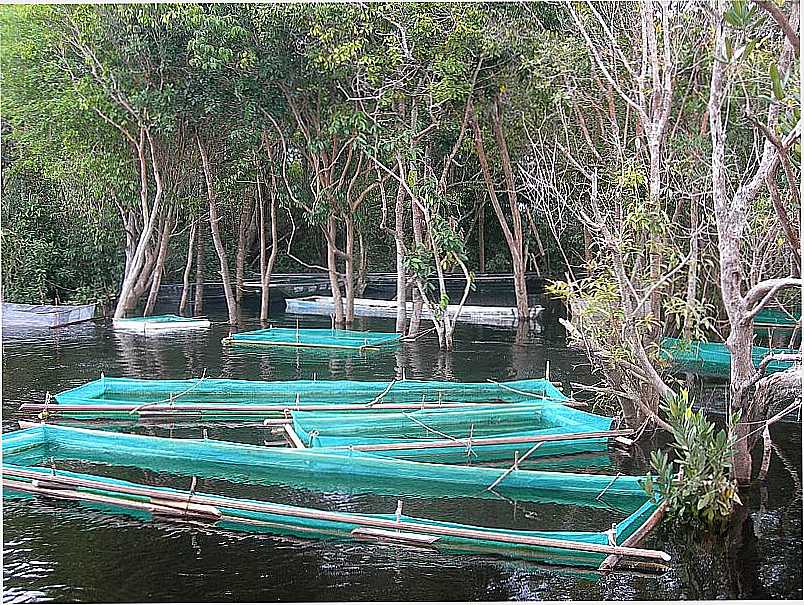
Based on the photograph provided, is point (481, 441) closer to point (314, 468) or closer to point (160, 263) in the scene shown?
point (314, 468)

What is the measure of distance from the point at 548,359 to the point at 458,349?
117 centimetres

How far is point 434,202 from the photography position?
36.9ft

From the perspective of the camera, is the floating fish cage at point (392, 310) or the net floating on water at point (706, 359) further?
the floating fish cage at point (392, 310)

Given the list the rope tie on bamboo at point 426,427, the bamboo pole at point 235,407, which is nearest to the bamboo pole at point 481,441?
Result: the rope tie on bamboo at point 426,427

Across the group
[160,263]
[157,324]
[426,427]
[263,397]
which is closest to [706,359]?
[426,427]

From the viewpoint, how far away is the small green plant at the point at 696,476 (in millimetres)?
4938

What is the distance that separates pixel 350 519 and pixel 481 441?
1720mm

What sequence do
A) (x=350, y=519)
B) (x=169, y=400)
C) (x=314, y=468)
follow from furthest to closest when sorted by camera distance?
(x=169, y=400)
(x=314, y=468)
(x=350, y=519)

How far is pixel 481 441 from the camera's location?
6.47 metres

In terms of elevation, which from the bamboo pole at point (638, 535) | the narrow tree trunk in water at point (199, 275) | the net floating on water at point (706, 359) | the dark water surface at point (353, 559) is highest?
the narrow tree trunk in water at point (199, 275)

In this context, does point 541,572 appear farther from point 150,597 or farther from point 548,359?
point 548,359

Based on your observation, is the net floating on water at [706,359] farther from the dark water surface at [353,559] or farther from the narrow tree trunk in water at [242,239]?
the narrow tree trunk in water at [242,239]

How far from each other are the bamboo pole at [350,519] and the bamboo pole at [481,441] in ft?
3.55

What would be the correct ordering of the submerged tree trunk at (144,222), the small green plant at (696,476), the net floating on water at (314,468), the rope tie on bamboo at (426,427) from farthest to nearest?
the submerged tree trunk at (144,222), the rope tie on bamboo at (426,427), the net floating on water at (314,468), the small green plant at (696,476)
